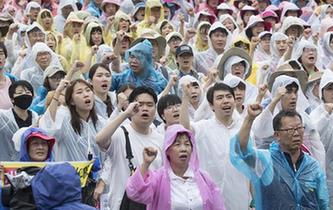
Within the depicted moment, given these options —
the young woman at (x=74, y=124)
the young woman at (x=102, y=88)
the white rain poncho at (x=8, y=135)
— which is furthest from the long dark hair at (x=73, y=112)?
the young woman at (x=102, y=88)

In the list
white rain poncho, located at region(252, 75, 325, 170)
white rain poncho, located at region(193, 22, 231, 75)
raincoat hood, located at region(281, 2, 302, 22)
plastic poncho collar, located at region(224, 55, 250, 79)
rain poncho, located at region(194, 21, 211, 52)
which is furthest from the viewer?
raincoat hood, located at region(281, 2, 302, 22)

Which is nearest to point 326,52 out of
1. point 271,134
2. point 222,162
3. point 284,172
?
point 271,134

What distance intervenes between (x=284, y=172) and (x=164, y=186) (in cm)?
89

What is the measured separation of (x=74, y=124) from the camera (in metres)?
9.98

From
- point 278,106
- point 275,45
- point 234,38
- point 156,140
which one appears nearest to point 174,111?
point 156,140

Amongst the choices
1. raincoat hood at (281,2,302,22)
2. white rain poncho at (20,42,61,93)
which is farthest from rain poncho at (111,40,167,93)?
raincoat hood at (281,2,302,22)

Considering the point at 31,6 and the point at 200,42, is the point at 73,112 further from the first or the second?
the point at 31,6

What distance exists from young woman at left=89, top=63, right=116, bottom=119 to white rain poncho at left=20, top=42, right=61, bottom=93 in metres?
1.89

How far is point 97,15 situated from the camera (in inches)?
735

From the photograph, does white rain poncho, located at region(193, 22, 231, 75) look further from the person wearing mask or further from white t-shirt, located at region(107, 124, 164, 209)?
white t-shirt, located at region(107, 124, 164, 209)

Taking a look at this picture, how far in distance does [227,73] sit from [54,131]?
11.8ft

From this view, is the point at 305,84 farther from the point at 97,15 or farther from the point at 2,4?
the point at 2,4

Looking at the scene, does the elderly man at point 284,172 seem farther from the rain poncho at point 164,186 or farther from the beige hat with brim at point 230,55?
the beige hat with brim at point 230,55

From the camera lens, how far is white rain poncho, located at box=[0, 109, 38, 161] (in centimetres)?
1035
